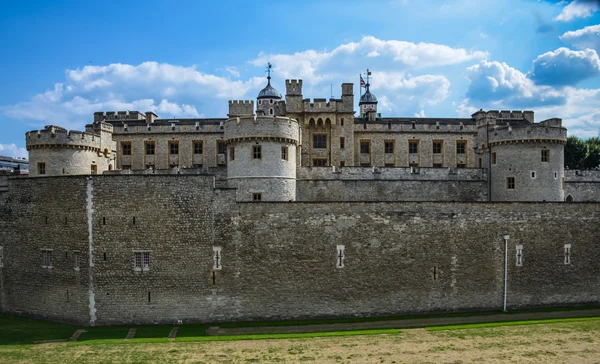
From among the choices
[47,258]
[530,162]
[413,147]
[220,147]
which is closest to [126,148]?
[220,147]

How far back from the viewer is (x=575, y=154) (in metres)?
63.3

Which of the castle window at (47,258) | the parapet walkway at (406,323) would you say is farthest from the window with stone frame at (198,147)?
the parapet walkway at (406,323)

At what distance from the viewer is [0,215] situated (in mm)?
33188

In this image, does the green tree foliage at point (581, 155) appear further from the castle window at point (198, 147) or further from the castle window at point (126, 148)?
the castle window at point (126, 148)

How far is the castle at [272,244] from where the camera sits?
3000 centimetres

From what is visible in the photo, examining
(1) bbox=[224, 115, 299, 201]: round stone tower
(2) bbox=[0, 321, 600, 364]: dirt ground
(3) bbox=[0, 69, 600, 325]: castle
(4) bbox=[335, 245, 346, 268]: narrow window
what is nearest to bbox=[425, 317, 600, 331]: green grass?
(2) bbox=[0, 321, 600, 364]: dirt ground

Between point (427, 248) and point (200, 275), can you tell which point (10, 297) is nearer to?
point (200, 275)

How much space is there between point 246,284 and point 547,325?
16463mm

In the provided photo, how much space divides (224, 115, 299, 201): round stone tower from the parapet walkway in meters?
8.31

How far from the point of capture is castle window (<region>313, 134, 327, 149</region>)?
49469 mm

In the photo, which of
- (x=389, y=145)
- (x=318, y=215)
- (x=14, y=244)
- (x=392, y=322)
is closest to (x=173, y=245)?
(x=318, y=215)

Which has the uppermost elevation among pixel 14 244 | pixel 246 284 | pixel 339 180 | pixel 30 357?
pixel 339 180

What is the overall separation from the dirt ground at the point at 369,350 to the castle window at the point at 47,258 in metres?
→ 5.89

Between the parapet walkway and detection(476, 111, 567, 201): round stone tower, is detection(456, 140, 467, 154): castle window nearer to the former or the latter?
detection(476, 111, 567, 201): round stone tower
